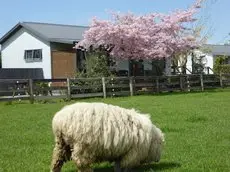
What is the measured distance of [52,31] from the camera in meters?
37.5

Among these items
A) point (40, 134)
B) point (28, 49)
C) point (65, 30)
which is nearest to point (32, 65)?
point (28, 49)

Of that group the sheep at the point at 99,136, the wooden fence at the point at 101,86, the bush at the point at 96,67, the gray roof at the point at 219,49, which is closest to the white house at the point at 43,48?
the bush at the point at 96,67

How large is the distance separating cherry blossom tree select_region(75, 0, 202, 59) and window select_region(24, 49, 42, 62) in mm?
5297

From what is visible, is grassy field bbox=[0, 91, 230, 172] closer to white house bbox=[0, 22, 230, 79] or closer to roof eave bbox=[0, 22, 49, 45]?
white house bbox=[0, 22, 230, 79]

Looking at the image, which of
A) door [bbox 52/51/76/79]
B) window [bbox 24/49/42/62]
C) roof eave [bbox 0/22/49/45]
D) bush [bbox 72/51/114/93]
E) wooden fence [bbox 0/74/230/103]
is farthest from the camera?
window [bbox 24/49/42/62]

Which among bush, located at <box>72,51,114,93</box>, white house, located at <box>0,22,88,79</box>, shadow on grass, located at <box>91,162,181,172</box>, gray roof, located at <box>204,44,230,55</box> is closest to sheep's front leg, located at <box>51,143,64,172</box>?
shadow on grass, located at <box>91,162,181,172</box>

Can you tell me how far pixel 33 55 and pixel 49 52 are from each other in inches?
81.5

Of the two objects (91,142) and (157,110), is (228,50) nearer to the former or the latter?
(157,110)

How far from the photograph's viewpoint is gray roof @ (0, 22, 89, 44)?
34975 millimetres

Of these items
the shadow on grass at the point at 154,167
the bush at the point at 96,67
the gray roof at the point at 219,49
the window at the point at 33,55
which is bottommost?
the shadow on grass at the point at 154,167

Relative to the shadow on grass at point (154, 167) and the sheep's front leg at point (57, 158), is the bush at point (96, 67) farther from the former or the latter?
the sheep's front leg at point (57, 158)

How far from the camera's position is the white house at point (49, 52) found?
34.7m

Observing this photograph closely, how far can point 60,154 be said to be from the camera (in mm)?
6816

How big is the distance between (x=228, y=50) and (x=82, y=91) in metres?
39.1
